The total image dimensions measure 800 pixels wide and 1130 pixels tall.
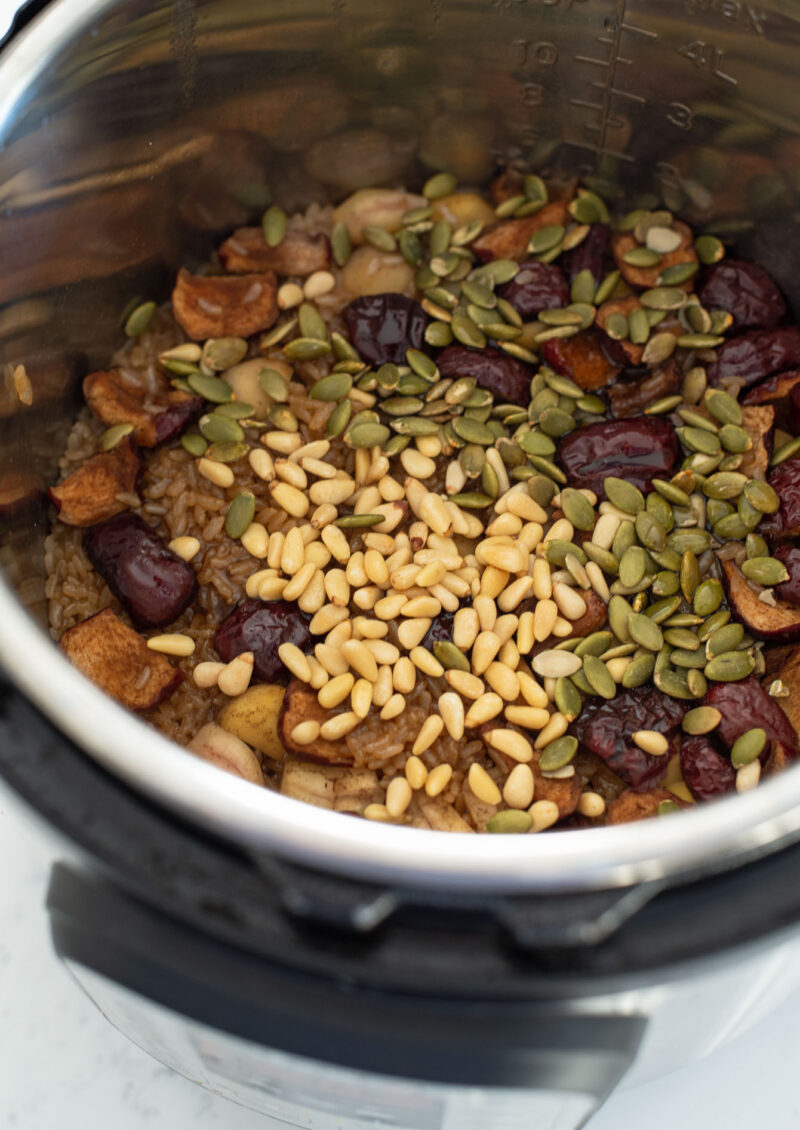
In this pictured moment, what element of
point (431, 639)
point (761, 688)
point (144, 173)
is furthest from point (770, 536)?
point (144, 173)

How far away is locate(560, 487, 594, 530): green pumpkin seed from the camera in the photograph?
1265 mm

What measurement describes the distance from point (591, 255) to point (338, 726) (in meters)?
0.75

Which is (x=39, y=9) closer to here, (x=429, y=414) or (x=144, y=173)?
(x=144, y=173)

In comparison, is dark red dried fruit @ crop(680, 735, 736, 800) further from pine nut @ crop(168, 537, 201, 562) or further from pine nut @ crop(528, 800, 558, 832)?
pine nut @ crop(168, 537, 201, 562)

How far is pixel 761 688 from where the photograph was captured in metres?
1.16

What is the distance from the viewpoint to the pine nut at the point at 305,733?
43.9 inches

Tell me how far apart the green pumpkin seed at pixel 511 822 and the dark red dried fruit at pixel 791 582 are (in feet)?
1.37

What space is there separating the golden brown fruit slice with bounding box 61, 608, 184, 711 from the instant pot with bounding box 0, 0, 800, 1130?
90 mm

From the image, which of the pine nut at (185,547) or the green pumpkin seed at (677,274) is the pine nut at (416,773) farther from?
the green pumpkin seed at (677,274)

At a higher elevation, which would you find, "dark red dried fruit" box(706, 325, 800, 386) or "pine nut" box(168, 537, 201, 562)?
"dark red dried fruit" box(706, 325, 800, 386)

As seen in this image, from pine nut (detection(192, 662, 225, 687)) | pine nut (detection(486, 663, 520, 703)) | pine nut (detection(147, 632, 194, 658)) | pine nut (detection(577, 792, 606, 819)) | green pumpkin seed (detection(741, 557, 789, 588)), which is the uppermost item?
pine nut (detection(147, 632, 194, 658))

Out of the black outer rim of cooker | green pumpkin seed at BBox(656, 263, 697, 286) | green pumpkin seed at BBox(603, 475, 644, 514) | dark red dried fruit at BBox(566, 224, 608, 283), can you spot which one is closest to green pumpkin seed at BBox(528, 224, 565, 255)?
dark red dried fruit at BBox(566, 224, 608, 283)

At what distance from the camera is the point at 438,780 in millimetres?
1106

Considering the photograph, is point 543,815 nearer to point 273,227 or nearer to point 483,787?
point 483,787
